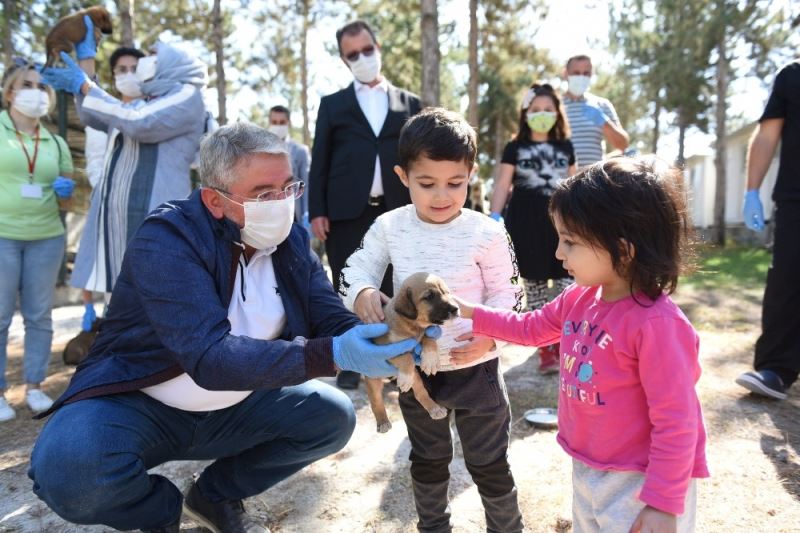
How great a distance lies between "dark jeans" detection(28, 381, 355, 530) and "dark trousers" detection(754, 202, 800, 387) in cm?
301

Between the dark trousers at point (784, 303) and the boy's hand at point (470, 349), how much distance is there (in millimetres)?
2724

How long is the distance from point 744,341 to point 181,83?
18.3 feet

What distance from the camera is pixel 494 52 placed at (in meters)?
19.9

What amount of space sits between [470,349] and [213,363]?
35.9 inches

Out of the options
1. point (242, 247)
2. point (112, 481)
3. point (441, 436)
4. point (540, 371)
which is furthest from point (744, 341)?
point (112, 481)

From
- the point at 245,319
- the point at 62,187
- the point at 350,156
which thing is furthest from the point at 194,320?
the point at 62,187

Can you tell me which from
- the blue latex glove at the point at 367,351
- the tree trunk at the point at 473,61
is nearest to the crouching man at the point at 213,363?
the blue latex glove at the point at 367,351

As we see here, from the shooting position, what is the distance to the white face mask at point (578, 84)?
5.27 m

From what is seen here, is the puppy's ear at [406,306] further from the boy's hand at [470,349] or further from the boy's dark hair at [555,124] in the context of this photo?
the boy's dark hair at [555,124]

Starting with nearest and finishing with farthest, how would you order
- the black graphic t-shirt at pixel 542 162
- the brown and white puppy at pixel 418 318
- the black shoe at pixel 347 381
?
the brown and white puppy at pixel 418 318
the black shoe at pixel 347 381
the black graphic t-shirt at pixel 542 162

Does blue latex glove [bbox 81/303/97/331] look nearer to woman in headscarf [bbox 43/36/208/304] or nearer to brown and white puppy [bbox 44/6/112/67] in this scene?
woman in headscarf [bbox 43/36/208/304]

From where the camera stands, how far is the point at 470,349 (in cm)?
213

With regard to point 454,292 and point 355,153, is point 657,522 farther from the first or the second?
point 355,153

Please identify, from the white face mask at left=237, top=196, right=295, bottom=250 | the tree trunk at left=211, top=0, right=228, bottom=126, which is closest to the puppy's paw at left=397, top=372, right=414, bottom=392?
the white face mask at left=237, top=196, right=295, bottom=250
